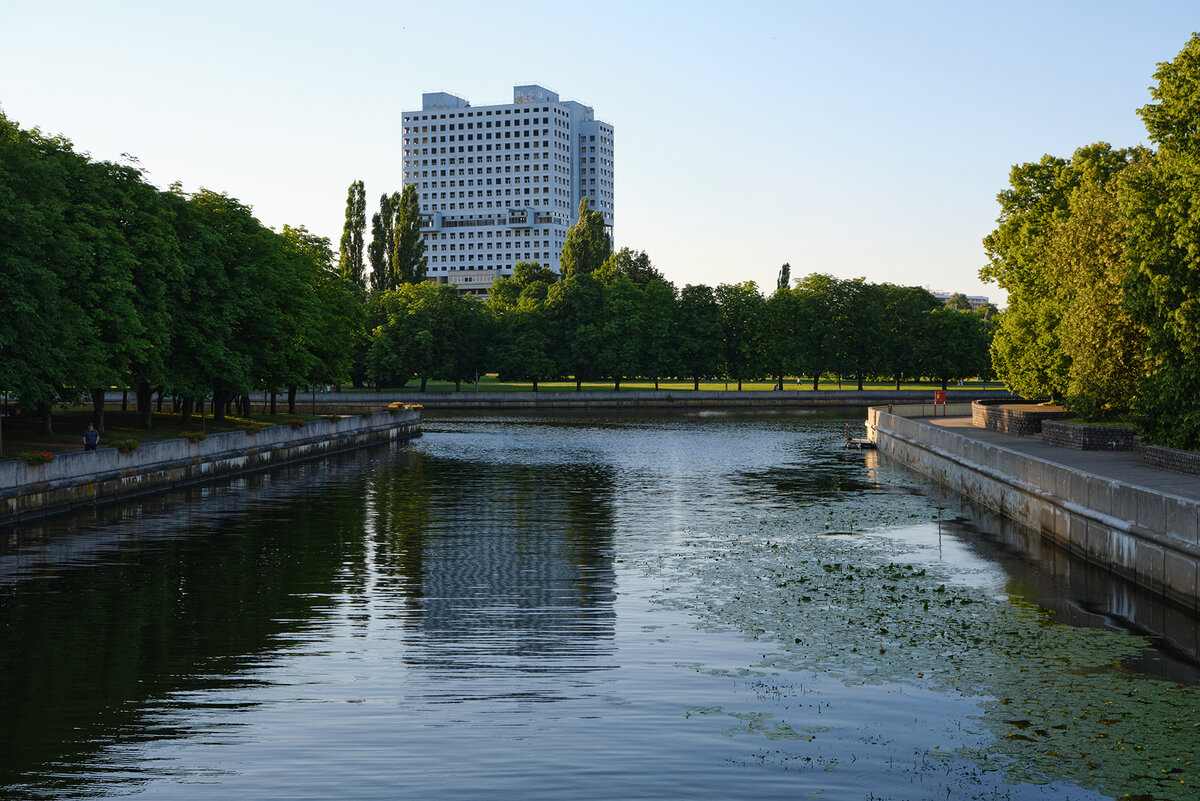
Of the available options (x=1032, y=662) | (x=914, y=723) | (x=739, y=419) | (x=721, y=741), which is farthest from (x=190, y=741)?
(x=739, y=419)

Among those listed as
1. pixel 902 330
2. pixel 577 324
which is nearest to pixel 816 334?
pixel 902 330

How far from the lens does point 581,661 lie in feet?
65.8

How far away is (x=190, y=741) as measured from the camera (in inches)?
613

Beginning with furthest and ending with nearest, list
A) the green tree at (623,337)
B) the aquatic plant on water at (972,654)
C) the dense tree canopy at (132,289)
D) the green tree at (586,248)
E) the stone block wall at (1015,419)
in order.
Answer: the green tree at (586,248) → the green tree at (623,337) → the stone block wall at (1015,419) → the dense tree canopy at (132,289) → the aquatic plant on water at (972,654)

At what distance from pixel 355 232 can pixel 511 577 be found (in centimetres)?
14827

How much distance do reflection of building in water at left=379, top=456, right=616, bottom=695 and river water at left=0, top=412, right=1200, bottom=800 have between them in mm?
138

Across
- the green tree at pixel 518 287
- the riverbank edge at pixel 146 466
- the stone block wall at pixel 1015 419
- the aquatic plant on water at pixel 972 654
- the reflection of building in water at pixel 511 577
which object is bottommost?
the reflection of building in water at pixel 511 577

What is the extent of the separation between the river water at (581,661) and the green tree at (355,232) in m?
131

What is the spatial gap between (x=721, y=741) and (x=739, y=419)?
101584 millimetres

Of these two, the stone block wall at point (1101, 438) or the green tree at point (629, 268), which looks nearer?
the stone block wall at point (1101, 438)

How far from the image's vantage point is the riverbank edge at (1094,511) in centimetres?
2484

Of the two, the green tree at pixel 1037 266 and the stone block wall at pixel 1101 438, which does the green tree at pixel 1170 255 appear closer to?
the stone block wall at pixel 1101 438

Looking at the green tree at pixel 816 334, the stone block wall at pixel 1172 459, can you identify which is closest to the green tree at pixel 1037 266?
the stone block wall at pixel 1172 459

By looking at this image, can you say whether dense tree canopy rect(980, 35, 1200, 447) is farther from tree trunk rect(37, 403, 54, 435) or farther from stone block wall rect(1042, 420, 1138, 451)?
tree trunk rect(37, 403, 54, 435)
